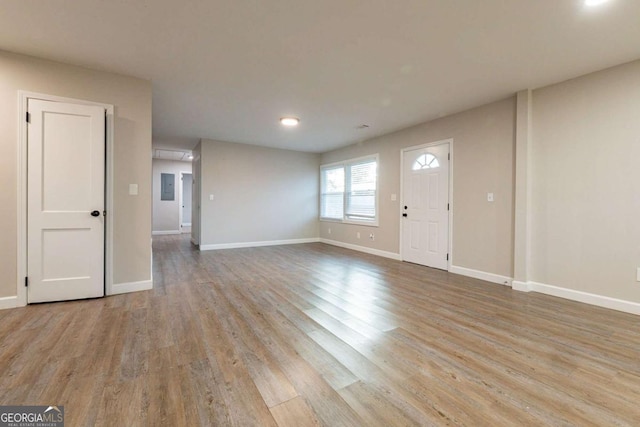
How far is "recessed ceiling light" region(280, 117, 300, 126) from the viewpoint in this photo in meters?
4.83

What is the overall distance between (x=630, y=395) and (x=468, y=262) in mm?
2754

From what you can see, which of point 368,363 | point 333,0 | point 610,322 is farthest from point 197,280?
point 610,322

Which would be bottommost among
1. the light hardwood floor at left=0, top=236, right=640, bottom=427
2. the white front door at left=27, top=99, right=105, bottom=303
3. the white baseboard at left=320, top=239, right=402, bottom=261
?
the light hardwood floor at left=0, top=236, right=640, bottom=427

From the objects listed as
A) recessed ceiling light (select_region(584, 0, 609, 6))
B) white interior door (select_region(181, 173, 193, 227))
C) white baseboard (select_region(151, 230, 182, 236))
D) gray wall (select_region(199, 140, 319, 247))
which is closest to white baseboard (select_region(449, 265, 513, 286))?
recessed ceiling light (select_region(584, 0, 609, 6))

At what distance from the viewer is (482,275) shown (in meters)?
4.10

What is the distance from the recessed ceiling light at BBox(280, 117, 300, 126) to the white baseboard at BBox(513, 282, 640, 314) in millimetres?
4112

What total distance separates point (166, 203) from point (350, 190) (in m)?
6.60

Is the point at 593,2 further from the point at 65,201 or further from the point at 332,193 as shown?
the point at 332,193

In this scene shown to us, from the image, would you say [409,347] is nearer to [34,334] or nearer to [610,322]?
[610,322]

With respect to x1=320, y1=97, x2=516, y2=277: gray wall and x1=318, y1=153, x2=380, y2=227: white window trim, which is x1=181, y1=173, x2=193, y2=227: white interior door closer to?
x1=318, y1=153, x2=380, y2=227: white window trim

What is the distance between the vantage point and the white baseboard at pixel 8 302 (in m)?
2.78

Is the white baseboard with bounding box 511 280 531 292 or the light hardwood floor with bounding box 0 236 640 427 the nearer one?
the light hardwood floor with bounding box 0 236 640 427

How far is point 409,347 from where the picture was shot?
212cm

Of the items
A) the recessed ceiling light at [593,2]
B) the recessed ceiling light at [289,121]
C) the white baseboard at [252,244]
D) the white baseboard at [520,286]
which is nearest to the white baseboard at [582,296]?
the white baseboard at [520,286]
